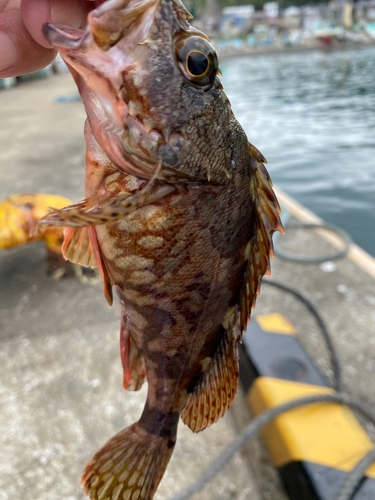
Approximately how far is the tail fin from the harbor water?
23.3 feet

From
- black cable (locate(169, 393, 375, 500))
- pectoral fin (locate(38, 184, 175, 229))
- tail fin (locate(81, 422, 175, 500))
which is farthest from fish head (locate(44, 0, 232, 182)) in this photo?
black cable (locate(169, 393, 375, 500))

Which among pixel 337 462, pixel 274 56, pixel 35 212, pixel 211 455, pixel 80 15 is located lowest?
pixel 274 56

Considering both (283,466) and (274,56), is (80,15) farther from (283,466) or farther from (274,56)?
(274,56)

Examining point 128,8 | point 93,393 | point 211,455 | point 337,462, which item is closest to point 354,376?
point 337,462

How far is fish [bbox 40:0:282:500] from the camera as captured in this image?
99 centimetres

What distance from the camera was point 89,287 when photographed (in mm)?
4598

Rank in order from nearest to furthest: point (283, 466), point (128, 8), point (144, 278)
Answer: point (128, 8), point (144, 278), point (283, 466)

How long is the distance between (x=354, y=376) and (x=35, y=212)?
3741mm

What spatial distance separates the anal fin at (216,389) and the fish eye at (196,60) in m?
0.78

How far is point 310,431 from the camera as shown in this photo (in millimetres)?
2703

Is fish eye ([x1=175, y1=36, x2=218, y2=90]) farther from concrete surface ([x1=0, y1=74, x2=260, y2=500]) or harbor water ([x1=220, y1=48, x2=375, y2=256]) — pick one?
harbor water ([x1=220, y1=48, x2=375, y2=256])

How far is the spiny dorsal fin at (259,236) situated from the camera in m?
1.13

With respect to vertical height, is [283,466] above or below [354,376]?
above

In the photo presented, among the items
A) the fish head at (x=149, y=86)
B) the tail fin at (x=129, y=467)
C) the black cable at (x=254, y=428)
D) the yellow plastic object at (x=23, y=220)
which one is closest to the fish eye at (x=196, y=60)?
the fish head at (x=149, y=86)
